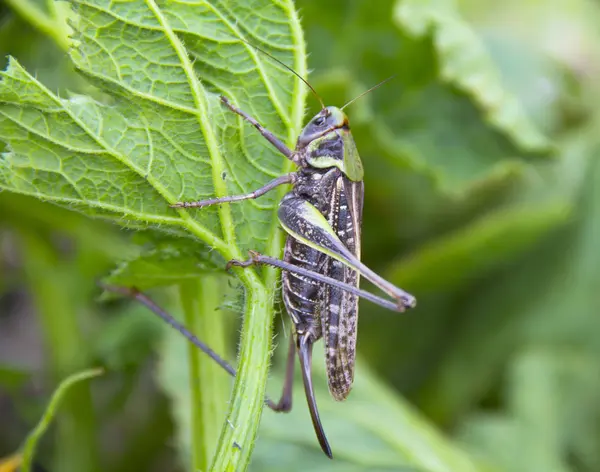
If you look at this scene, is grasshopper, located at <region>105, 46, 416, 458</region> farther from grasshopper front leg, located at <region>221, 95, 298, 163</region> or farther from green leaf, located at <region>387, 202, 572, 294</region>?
green leaf, located at <region>387, 202, 572, 294</region>

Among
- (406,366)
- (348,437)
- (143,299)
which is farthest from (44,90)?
(406,366)

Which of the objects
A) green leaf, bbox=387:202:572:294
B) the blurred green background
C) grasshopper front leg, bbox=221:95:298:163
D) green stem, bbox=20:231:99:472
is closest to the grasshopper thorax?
grasshopper front leg, bbox=221:95:298:163

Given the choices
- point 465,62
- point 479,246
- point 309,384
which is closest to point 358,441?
point 309,384

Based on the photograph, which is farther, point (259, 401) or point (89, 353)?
point (89, 353)

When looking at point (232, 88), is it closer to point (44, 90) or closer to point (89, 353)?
point (44, 90)

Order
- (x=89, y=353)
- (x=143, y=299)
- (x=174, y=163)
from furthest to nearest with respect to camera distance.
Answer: (x=89, y=353) < (x=143, y=299) < (x=174, y=163)

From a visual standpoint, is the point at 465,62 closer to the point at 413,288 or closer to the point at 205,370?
the point at 413,288
